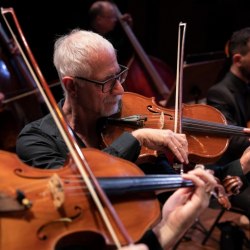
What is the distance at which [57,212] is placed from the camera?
2.81 feet

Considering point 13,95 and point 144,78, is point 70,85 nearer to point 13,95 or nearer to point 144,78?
point 13,95

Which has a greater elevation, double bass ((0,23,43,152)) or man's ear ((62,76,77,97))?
man's ear ((62,76,77,97))

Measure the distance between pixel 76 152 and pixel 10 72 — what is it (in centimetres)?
180

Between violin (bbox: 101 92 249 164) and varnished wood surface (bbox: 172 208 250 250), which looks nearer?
violin (bbox: 101 92 249 164)

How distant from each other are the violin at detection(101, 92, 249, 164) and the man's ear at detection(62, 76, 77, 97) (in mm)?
171

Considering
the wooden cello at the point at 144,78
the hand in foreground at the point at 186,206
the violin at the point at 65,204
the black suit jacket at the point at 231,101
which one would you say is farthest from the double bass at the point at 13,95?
the hand in foreground at the point at 186,206

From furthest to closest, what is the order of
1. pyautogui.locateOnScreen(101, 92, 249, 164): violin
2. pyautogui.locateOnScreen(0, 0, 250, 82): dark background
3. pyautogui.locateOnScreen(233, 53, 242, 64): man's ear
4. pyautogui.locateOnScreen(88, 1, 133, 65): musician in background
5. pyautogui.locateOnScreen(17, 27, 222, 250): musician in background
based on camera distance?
pyautogui.locateOnScreen(0, 0, 250, 82): dark background < pyautogui.locateOnScreen(88, 1, 133, 65): musician in background < pyautogui.locateOnScreen(233, 53, 242, 64): man's ear < pyautogui.locateOnScreen(101, 92, 249, 164): violin < pyautogui.locateOnScreen(17, 27, 222, 250): musician in background

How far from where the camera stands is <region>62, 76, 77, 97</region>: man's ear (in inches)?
50.1

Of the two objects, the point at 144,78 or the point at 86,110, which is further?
the point at 144,78

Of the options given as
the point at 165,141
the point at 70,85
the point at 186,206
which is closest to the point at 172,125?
the point at 165,141

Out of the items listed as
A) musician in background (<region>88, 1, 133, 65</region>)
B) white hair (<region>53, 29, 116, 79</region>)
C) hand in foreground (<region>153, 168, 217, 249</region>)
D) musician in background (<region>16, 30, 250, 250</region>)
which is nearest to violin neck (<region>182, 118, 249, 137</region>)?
musician in background (<region>16, 30, 250, 250</region>)

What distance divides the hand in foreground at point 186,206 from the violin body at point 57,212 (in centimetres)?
6

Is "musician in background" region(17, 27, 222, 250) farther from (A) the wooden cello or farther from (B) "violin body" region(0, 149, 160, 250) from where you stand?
(A) the wooden cello

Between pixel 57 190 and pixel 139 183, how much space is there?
0.19m
